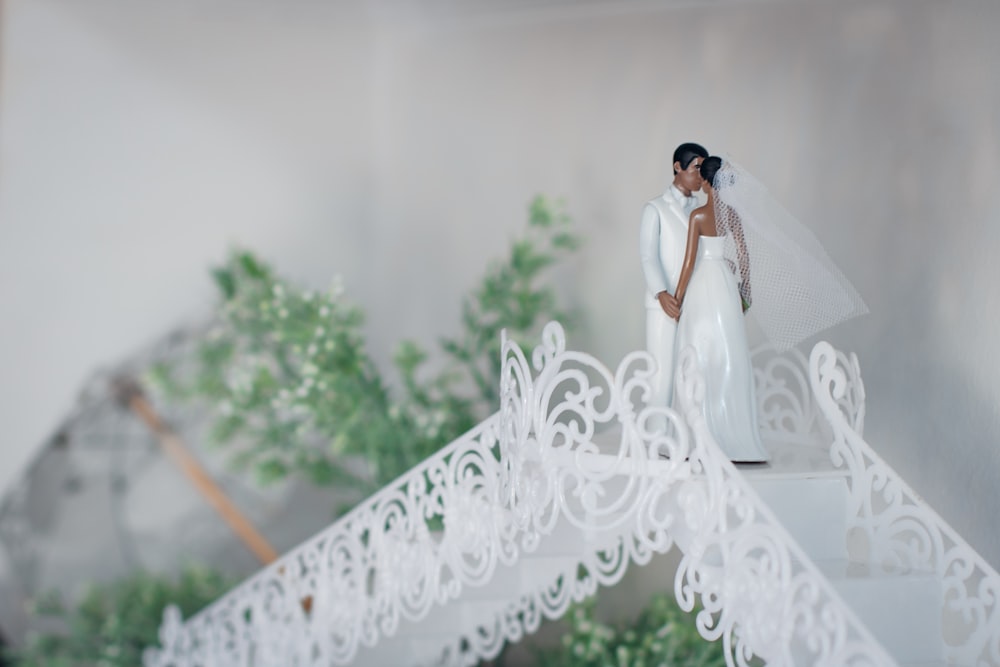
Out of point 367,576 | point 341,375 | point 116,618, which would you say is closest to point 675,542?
point 367,576

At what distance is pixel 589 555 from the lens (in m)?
3.35

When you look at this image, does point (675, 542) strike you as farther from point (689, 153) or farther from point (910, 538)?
point (689, 153)

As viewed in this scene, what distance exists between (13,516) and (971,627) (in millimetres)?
4481

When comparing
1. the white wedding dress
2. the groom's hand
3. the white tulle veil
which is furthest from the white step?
the groom's hand

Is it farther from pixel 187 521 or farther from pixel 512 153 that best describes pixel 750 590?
pixel 187 521

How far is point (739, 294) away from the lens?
2.80 m

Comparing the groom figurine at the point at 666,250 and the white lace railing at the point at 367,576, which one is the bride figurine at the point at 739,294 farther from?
the white lace railing at the point at 367,576

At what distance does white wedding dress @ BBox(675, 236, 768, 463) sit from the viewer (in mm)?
2676

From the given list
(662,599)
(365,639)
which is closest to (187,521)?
(365,639)

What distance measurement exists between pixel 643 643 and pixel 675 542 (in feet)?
4.22

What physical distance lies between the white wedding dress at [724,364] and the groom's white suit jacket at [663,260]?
0.12 m

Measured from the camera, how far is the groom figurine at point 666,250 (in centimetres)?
281

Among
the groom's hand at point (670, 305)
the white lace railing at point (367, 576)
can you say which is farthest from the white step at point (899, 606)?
the white lace railing at point (367, 576)

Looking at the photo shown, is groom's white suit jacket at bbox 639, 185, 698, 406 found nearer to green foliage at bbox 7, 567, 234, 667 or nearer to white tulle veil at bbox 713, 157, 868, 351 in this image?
white tulle veil at bbox 713, 157, 868, 351
